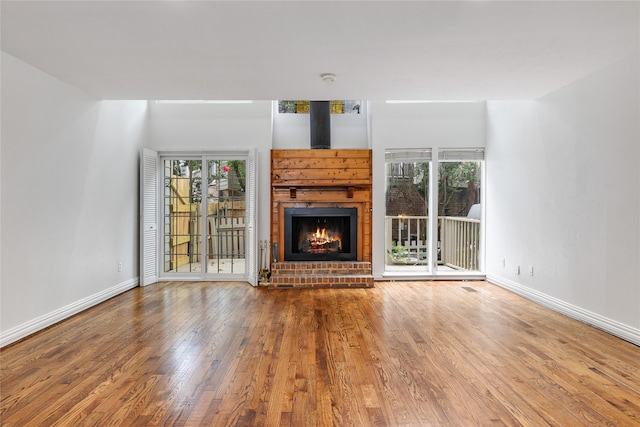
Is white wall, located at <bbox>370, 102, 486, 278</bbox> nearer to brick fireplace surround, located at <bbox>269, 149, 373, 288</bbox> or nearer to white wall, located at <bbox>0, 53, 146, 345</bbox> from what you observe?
brick fireplace surround, located at <bbox>269, 149, 373, 288</bbox>

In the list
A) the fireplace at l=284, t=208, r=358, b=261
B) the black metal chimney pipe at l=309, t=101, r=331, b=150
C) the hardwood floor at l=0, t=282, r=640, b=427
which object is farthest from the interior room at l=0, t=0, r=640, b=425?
the hardwood floor at l=0, t=282, r=640, b=427

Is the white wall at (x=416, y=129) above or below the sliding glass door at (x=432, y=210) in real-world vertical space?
above

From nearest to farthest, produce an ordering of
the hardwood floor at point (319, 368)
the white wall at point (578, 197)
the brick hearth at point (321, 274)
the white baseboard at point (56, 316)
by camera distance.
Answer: the hardwood floor at point (319, 368) → the white baseboard at point (56, 316) → the white wall at point (578, 197) → the brick hearth at point (321, 274)

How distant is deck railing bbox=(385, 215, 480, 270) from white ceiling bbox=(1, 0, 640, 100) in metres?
2.31

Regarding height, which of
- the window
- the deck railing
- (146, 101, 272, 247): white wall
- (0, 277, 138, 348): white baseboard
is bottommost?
(0, 277, 138, 348): white baseboard

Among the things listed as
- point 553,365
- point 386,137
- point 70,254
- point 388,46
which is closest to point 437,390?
point 553,365

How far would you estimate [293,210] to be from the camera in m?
5.73

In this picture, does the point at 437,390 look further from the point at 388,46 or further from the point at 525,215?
the point at 525,215

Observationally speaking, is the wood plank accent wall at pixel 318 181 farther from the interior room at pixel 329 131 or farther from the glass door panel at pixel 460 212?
the glass door panel at pixel 460 212

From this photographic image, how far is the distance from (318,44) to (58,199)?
2.92 m

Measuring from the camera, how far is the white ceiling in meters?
2.38

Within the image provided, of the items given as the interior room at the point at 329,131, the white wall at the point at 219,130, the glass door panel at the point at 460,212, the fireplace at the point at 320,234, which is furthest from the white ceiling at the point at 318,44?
the fireplace at the point at 320,234

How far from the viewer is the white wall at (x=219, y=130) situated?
565cm

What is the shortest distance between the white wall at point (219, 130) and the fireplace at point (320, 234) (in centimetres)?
39
